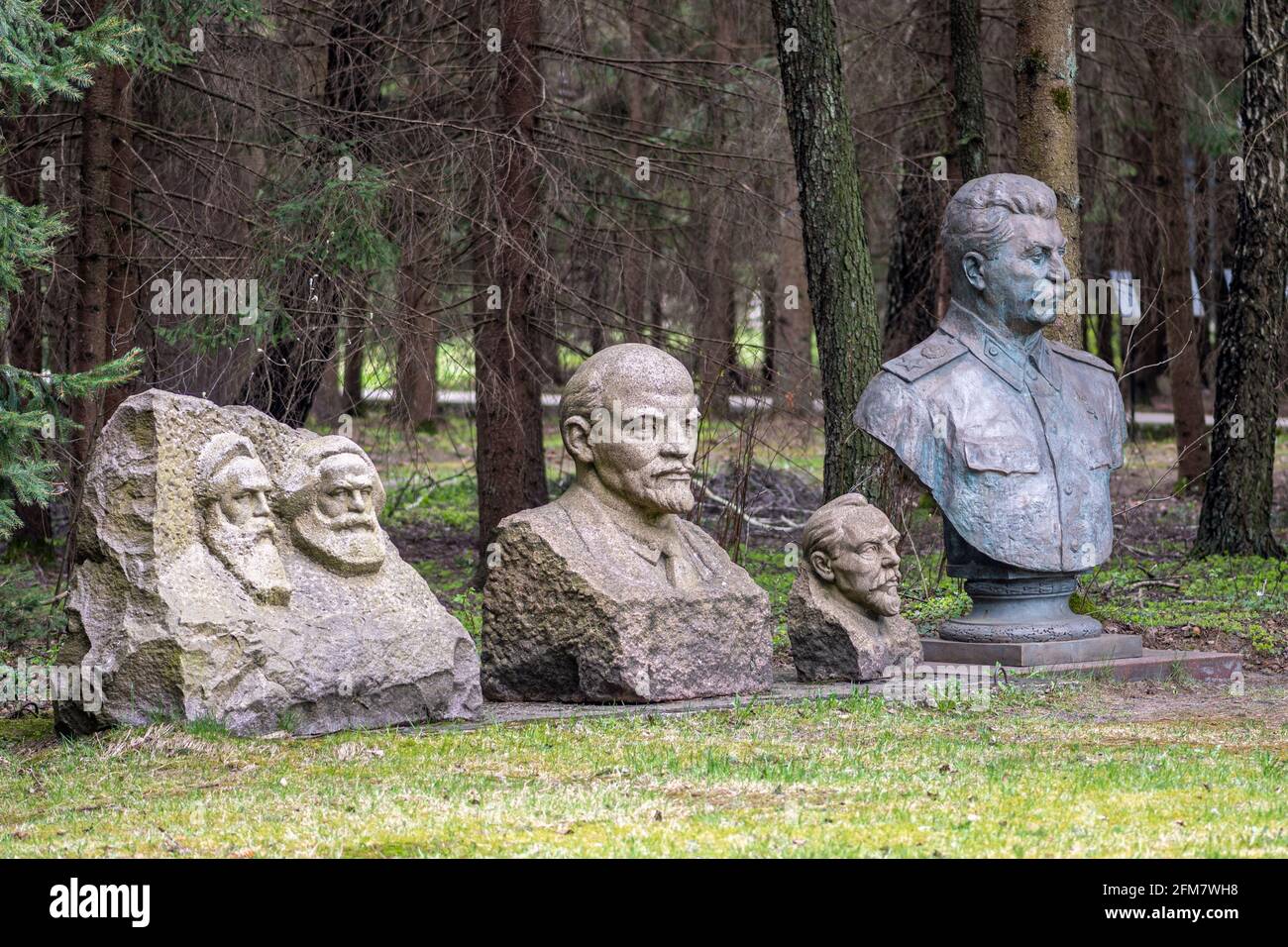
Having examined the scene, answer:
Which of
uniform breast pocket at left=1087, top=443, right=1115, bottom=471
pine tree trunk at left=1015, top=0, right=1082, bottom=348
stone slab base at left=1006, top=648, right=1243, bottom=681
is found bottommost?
stone slab base at left=1006, top=648, right=1243, bottom=681

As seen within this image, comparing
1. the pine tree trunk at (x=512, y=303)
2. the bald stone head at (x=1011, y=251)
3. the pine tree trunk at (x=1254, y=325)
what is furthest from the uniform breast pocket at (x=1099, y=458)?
the pine tree trunk at (x=1254, y=325)

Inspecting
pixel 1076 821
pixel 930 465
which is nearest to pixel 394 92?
pixel 930 465

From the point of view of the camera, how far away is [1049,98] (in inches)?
446

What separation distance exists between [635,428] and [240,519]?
1946 millimetres

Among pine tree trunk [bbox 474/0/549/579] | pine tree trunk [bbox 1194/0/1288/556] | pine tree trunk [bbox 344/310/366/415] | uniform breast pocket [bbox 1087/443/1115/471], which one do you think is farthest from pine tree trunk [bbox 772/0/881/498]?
pine tree trunk [bbox 1194/0/1288/556]

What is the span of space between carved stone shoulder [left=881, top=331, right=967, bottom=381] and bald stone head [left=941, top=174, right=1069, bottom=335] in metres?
0.24

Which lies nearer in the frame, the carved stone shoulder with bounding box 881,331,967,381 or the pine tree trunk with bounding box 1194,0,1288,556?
the carved stone shoulder with bounding box 881,331,967,381

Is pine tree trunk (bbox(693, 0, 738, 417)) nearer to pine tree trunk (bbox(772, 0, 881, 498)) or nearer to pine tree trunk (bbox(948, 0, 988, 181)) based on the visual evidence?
pine tree trunk (bbox(772, 0, 881, 498))

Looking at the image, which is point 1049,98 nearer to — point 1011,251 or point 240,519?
point 1011,251

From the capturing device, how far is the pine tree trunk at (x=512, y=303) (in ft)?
39.1

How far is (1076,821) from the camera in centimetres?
579

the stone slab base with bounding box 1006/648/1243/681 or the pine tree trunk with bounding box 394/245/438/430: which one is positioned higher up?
the pine tree trunk with bounding box 394/245/438/430

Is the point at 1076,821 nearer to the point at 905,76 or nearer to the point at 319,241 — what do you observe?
the point at 319,241

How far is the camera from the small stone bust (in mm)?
8750
